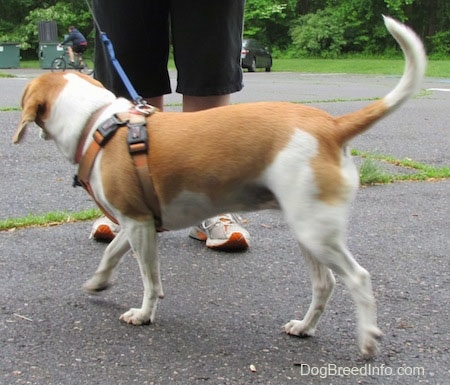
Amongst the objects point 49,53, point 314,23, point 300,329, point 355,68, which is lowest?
point 355,68

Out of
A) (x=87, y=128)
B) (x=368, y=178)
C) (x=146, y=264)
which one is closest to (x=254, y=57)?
(x=368, y=178)

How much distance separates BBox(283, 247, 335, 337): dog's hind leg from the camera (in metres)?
2.67

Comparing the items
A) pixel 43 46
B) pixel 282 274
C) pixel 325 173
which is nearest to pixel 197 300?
pixel 282 274

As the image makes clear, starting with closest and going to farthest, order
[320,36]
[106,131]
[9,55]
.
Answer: [106,131] < [9,55] < [320,36]

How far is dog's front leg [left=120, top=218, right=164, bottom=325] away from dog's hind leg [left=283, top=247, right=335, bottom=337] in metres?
0.56

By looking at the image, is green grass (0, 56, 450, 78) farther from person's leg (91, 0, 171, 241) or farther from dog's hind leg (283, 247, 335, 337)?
dog's hind leg (283, 247, 335, 337)

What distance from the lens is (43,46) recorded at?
29734 mm

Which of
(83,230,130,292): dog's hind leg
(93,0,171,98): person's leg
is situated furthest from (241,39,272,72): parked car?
(83,230,130,292): dog's hind leg

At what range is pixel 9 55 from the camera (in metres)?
30.9

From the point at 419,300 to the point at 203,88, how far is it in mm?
1530

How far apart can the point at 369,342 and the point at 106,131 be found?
127 cm

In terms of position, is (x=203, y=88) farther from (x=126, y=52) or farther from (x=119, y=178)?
(x=119, y=178)

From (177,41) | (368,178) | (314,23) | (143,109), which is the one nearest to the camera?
(143,109)

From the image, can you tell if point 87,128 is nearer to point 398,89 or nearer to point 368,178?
point 398,89
